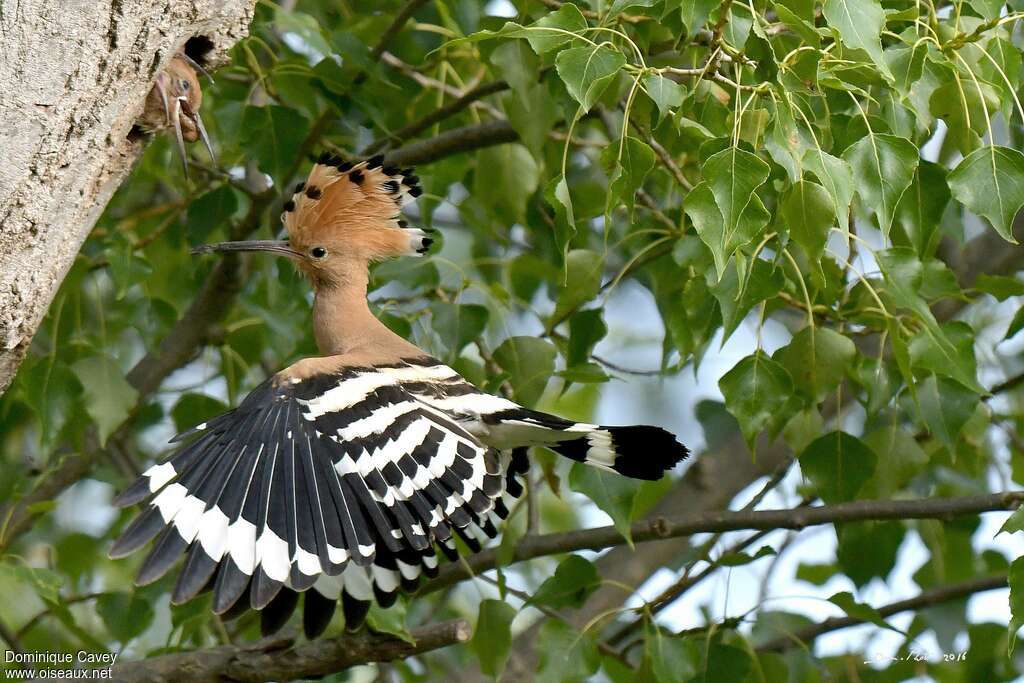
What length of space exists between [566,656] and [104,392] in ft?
3.54

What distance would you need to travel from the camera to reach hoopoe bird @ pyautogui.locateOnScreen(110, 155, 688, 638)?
75.9 inches

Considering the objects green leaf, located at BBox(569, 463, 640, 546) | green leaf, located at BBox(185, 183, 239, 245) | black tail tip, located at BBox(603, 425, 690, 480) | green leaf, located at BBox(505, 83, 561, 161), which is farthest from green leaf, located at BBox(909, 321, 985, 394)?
green leaf, located at BBox(185, 183, 239, 245)

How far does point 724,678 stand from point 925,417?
65cm

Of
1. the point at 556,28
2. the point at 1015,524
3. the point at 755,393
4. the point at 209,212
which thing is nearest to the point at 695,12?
the point at 556,28

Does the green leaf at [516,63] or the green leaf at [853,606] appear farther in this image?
the green leaf at [853,606]

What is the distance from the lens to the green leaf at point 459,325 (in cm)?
259

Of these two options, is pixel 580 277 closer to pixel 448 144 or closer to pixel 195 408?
pixel 448 144

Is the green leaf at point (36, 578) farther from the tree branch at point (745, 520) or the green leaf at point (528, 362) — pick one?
the green leaf at point (528, 362)

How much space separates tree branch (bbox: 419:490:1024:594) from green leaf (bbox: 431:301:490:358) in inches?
17.8

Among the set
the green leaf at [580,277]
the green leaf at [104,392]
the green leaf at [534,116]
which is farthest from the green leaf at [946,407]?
the green leaf at [104,392]

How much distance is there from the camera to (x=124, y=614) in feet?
9.43

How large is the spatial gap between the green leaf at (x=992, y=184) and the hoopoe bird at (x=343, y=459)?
74 cm

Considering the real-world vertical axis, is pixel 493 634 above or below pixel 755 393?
below

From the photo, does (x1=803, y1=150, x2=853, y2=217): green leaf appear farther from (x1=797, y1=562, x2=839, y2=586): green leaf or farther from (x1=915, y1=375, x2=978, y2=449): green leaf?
(x1=797, y1=562, x2=839, y2=586): green leaf
